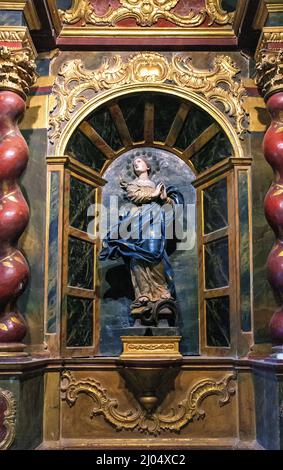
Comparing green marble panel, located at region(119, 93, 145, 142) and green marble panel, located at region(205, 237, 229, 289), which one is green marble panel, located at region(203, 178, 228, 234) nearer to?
green marble panel, located at region(205, 237, 229, 289)

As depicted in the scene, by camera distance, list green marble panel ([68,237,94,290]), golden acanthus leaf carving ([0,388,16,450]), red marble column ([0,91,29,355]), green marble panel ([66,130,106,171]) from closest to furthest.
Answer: golden acanthus leaf carving ([0,388,16,450]), red marble column ([0,91,29,355]), green marble panel ([68,237,94,290]), green marble panel ([66,130,106,171])

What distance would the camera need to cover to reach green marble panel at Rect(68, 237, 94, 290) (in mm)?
5773

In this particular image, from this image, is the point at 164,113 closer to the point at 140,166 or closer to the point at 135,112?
the point at 135,112

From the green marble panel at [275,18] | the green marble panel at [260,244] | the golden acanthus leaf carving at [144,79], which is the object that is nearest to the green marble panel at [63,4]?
the golden acanthus leaf carving at [144,79]

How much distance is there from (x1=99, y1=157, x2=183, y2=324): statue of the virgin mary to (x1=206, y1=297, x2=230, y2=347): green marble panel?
1.38ft

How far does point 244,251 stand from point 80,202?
177 centimetres

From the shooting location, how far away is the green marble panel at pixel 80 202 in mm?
5868

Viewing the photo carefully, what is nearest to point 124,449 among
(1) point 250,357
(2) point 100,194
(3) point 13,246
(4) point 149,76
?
(1) point 250,357

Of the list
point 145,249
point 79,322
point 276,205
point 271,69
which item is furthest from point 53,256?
point 271,69

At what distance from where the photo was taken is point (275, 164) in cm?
498

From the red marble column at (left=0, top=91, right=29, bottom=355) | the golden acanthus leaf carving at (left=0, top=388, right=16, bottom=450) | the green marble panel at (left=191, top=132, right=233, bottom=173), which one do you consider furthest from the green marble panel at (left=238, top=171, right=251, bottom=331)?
the golden acanthus leaf carving at (left=0, top=388, right=16, bottom=450)

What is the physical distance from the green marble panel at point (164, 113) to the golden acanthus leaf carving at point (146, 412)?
8.91ft
